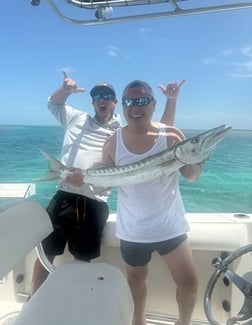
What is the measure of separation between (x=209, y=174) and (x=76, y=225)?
6.49 m

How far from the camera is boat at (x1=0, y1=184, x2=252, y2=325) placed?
3.74ft

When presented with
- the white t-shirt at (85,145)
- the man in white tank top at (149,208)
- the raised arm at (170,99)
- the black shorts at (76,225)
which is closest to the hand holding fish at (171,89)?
the raised arm at (170,99)

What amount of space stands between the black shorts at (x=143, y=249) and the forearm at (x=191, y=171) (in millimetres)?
301

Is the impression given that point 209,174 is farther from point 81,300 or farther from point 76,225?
point 81,300

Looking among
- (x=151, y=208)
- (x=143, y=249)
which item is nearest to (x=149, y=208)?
(x=151, y=208)

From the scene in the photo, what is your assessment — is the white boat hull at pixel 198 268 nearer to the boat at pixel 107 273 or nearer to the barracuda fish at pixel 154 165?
the boat at pixel 107 273

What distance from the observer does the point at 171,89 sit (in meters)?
1.92

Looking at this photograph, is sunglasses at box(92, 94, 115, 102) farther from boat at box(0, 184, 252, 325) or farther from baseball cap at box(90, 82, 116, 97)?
boat at box(0, 184, 252, 325)

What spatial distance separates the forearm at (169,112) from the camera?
194cm

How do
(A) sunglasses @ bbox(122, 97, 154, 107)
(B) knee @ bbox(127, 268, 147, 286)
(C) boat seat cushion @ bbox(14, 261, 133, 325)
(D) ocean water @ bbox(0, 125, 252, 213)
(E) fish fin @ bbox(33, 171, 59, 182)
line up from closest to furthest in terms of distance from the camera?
(C) boat seat cushion @ bbox(14, 261, 133, 325), (A) sunglasses @ bbox(122, 97, 154, 107), (B) knee @ bbox(127, 268, 147, 286), (E) fish fin @ bbox(33, 171, 59, 182), (D) ocean water @ bbox(0, 125, 252, 213)

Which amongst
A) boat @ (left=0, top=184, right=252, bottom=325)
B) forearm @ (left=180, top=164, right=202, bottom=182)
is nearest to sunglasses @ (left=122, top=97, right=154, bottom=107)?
forearm @ (left=180, top=164, right=202, bottom=182)

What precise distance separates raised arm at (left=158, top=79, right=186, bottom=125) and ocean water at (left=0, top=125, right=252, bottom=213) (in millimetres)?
2126

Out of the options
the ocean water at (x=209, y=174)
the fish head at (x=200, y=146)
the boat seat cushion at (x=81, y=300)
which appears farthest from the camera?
the ocean water at (x=209, y=174)

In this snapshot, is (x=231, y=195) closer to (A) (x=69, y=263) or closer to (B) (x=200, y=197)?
(B) (x=200, y=197)
